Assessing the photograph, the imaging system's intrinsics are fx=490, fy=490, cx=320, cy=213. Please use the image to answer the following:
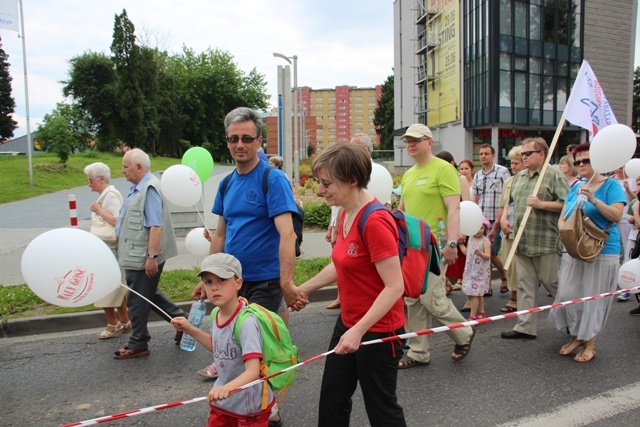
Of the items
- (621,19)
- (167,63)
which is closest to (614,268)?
(621,19)

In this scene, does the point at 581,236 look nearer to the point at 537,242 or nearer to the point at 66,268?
the point at 537,242

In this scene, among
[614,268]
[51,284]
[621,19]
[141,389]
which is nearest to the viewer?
[51,284]

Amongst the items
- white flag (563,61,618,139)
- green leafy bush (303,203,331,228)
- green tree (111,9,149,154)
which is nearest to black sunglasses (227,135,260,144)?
white flag (563,61,618,139)

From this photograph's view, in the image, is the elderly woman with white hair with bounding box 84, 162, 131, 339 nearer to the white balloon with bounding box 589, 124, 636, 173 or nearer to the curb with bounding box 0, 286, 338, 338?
the curb with bounding box 0, 286, 338, 338

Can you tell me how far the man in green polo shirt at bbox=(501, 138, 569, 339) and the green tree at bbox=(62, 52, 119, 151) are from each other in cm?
4724

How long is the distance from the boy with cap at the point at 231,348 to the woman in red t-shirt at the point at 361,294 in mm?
361

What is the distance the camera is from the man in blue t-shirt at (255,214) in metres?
3.12

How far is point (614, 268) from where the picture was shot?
429cm

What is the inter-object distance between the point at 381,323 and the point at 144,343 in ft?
10.0

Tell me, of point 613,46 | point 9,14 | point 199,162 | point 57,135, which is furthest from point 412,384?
point 613,46

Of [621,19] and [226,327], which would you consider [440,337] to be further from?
[621,19]

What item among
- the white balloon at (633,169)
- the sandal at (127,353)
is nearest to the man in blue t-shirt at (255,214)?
the sandal at (127,353)

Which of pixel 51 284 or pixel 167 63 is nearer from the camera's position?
pixel 51 284

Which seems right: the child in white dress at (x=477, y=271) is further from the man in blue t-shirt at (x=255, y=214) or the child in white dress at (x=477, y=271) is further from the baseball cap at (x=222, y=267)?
the baseball cap at (x=222, y=267)
